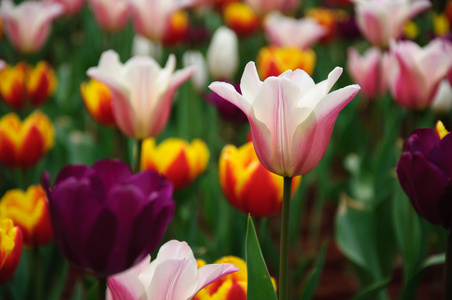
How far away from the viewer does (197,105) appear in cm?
165

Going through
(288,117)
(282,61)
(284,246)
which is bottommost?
(282,61)

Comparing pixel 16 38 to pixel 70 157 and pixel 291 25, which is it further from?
pixel 291 25

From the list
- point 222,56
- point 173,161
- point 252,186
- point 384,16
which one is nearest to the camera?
point 252,186

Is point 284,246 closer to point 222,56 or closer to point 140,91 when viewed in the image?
point 140,91

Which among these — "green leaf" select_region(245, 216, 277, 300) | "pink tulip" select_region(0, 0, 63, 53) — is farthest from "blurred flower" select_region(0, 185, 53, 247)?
"pink tulip" select_region(0, 0, 63, 53)

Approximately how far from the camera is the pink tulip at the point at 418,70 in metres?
1.07

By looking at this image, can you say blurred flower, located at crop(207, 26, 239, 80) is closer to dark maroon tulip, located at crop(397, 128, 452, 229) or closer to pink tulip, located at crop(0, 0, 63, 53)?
pink tulip, located at crop(0, 0, 63, 53)

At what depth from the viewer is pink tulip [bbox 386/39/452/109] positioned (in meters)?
1.07

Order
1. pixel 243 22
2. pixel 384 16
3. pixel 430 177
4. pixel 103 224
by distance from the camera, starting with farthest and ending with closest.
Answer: pixel 243 22, pixel 384 16, pixel 430 177, pixel 103 224

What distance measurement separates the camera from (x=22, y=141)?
4.00 ft

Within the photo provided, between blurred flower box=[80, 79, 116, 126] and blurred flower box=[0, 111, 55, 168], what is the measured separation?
12 cm

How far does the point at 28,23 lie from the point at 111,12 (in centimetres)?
31

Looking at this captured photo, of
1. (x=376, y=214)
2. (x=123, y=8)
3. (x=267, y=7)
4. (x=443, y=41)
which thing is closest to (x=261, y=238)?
(x=376, y=214)

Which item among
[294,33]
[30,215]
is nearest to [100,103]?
[30,215]
